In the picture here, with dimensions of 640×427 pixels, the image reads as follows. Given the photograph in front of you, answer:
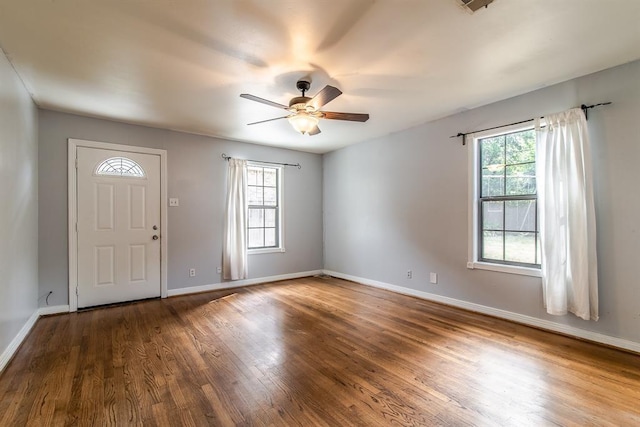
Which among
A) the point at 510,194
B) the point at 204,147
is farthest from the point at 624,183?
the point at 204,147

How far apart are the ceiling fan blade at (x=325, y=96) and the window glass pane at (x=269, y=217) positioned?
10.1ft

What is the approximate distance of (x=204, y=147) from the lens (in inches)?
184

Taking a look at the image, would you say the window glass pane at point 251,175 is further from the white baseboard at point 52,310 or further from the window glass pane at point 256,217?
the white baseboard at point 52,310

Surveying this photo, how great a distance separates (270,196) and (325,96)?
327cm

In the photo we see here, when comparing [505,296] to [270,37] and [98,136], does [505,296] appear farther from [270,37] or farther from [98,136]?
[98,136]

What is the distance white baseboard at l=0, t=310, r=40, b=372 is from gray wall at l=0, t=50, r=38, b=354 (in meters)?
0.05

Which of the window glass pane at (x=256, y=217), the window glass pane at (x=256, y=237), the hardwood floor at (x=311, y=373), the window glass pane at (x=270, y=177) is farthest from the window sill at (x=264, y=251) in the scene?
the hardwood floor at (x=311, y=373)

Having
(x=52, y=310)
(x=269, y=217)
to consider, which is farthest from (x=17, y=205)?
(x=269, y=217)

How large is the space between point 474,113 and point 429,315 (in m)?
2.57

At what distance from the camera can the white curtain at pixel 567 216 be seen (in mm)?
2674

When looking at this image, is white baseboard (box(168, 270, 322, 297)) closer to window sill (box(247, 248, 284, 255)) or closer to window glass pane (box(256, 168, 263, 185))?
window sill (box(247, 248, 284, 255))

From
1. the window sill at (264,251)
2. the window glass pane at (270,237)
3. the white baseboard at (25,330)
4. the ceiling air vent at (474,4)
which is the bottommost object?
the white baseboard at (25,330)

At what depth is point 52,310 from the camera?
357cm

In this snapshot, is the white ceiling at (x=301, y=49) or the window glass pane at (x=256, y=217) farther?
the window glass pane at (x=256, y=217)
